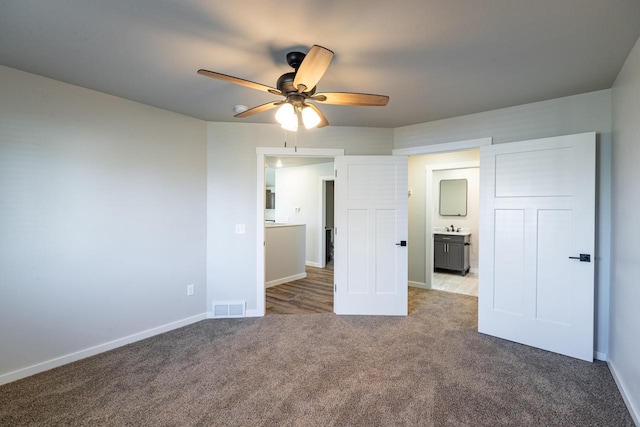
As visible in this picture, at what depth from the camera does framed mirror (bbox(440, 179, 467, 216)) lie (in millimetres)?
6016

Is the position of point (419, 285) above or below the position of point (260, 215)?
below

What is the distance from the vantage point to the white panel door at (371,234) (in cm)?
354

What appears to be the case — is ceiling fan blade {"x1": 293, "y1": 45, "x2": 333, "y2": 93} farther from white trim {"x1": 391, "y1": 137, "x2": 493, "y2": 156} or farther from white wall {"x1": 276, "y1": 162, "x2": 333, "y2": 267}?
white wall {"x1": 276, "y1": 162, "x2": 333, "y2": 267}

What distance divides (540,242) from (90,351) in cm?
439

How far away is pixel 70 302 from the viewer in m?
2.47

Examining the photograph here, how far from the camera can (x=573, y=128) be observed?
2695 mm

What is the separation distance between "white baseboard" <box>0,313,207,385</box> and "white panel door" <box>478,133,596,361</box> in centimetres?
341

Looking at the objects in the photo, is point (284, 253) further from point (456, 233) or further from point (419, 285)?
point (456, 233)

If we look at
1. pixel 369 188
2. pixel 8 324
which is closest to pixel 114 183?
pixel 8 324

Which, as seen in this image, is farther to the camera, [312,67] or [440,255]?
[440,255]

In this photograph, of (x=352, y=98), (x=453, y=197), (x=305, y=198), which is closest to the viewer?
(x=352, y=98)

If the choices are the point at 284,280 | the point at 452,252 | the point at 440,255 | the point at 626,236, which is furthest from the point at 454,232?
the point at 626,236

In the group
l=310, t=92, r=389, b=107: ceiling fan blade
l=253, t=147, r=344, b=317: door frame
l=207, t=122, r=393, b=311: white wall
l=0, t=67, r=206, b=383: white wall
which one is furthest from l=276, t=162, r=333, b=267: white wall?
l=310, t=92, r=389, b=107: ceiling fan blade

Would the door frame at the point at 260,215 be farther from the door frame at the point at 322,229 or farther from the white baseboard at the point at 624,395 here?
the white baseboard at the point at 624,395
